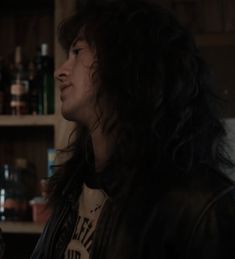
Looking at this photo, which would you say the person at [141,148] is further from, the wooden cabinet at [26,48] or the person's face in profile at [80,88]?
the wooden cabinet at [26,48]

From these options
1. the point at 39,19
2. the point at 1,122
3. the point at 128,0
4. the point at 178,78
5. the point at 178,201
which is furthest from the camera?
the point at 39,19

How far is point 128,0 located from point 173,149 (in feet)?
1.26

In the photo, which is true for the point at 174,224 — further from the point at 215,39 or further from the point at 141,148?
the point at 215,39

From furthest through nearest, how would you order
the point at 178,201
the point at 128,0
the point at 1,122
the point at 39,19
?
the point at 39,19 < the point at 1,122 < the point at 128,0 < the point at 178,201

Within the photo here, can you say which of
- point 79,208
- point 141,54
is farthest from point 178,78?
point 79,208

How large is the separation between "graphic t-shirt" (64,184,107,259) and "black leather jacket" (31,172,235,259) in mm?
55

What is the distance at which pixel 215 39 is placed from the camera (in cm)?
162

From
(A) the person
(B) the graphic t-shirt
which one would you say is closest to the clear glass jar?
(A) the person

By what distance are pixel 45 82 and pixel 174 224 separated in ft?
3.17

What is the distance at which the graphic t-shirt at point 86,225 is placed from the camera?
36.1 inches

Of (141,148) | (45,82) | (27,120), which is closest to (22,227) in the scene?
(27,120)

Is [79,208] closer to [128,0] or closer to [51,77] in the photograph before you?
[128,0]

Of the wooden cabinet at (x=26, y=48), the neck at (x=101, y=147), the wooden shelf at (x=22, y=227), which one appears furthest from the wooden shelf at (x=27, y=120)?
the neck at (x=101, y=147)

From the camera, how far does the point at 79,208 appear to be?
101 cm
